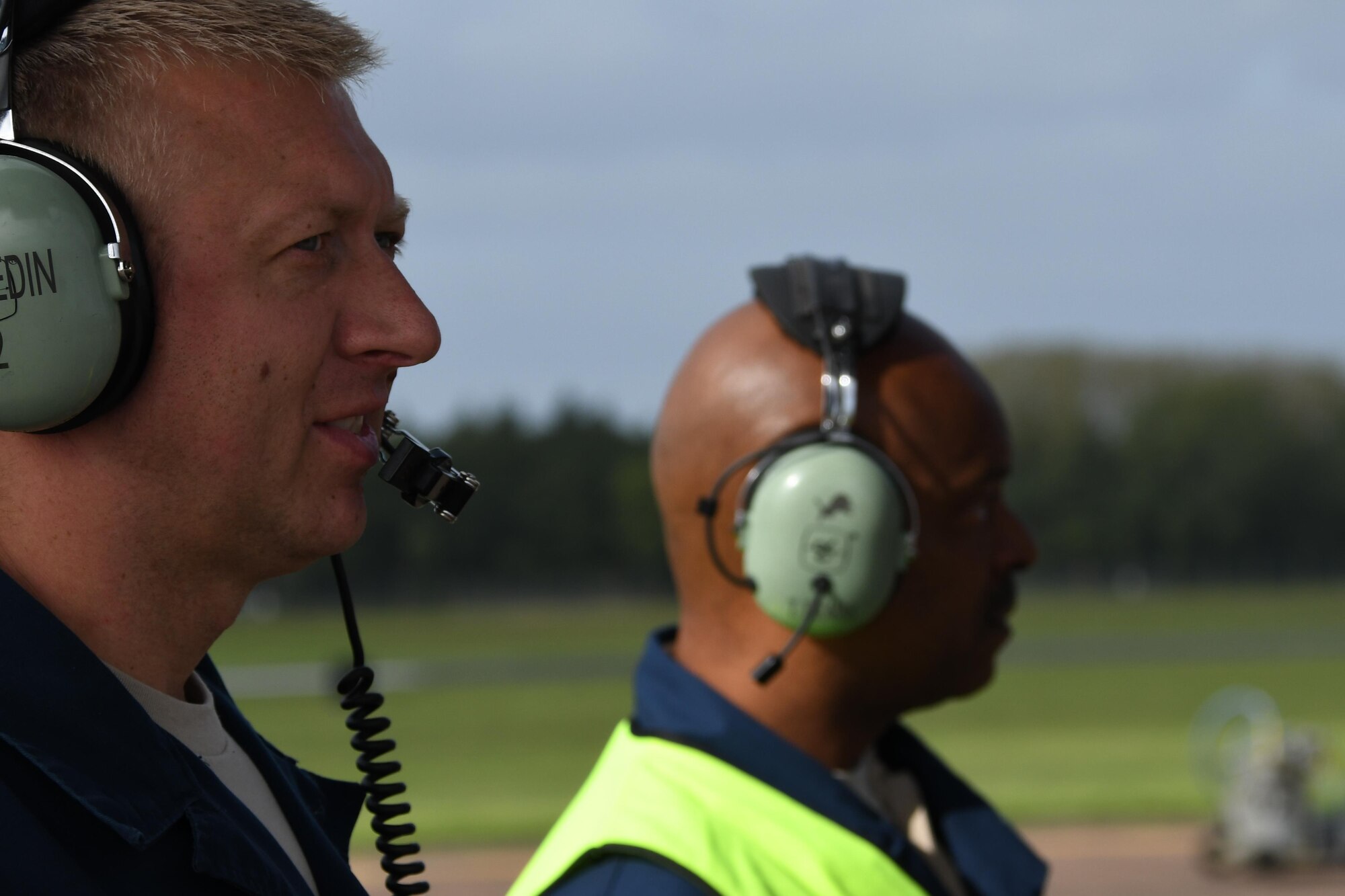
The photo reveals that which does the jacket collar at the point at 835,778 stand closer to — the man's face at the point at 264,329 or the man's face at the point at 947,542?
the man's face at the point at 947,542

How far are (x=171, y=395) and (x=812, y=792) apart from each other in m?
1.43

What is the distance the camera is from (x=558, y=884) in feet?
7.53

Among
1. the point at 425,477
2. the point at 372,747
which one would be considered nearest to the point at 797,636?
the point at 372,747

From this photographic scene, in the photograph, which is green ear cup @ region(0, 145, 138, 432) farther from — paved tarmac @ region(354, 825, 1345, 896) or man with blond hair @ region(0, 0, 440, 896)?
paved tarmac @ region(354, 825, 1345, 896)

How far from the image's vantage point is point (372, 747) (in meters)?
2.14

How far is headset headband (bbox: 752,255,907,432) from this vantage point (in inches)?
107

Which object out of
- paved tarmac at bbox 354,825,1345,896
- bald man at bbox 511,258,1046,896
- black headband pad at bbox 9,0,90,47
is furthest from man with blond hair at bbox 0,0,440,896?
paved tarmac at bbox 354,825,1345,896

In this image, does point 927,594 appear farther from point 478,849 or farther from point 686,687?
point 478,849

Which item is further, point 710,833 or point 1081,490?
point 1081,490

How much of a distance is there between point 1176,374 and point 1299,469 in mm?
16789

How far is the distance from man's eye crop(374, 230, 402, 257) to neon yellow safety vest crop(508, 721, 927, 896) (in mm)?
969

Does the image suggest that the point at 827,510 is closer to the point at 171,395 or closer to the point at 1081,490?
the point at 171,395

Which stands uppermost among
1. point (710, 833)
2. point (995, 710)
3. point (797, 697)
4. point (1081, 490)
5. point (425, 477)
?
point (425, 477)

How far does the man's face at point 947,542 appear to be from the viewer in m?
2.73
